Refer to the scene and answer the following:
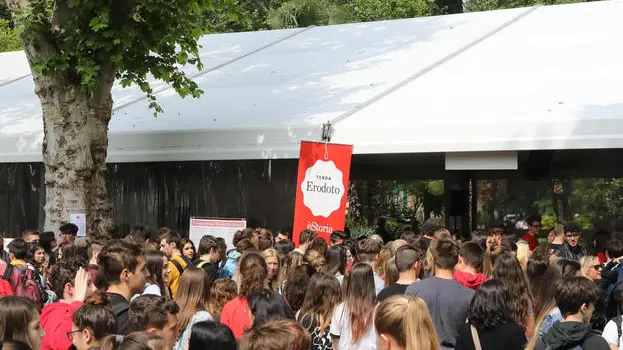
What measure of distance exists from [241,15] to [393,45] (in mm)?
3729

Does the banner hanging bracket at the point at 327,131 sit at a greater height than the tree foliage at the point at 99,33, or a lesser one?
lesser

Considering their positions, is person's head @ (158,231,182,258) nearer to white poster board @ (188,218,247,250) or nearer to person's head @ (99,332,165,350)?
white poster board @ (188,218,247,250)

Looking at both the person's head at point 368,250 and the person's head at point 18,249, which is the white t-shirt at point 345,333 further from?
the person's head at point 18,249

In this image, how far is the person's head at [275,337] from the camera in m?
3.74

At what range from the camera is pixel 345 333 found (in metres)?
6.38

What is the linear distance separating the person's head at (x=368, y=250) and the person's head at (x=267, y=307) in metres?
1.96

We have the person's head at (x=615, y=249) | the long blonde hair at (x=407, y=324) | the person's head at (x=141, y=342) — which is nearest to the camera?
the person's head at (x=141, y=342)

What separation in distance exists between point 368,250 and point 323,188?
4.05 metres

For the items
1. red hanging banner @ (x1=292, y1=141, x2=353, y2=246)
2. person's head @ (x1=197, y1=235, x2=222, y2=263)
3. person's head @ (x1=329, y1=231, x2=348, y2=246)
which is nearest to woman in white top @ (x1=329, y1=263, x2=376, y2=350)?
person's head @ (x1=197, y1=235, x2=222, y2=263)

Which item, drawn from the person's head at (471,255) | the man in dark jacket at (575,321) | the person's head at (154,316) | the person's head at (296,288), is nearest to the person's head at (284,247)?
the person's head at (296,288)

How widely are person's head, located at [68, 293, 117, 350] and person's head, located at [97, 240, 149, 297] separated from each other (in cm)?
125

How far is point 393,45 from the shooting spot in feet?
55.1

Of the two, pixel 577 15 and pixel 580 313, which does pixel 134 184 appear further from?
pixel 580 313

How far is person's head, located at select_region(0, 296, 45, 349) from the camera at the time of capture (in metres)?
5.16
